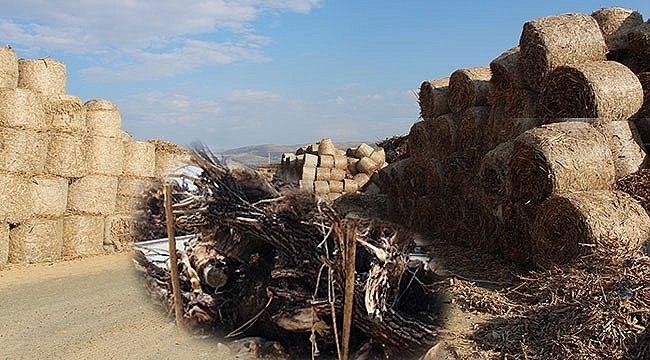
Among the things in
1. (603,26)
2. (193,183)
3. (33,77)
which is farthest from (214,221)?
(33,77)

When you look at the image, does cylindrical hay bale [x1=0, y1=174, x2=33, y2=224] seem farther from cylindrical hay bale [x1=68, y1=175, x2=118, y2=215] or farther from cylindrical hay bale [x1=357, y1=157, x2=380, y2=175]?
cylindrical hay bale [x1=357, y1=157, x2=380, y2=175]

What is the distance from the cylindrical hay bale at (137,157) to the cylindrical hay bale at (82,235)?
2.80 ft

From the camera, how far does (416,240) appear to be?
1.59 meters

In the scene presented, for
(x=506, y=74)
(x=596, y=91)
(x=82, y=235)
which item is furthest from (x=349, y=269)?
(x=82, y=235)

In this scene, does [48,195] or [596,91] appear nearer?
[596,91]

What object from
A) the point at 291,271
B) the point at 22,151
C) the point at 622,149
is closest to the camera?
the point at 291,271

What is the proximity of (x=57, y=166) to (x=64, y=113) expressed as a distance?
2.63 feet

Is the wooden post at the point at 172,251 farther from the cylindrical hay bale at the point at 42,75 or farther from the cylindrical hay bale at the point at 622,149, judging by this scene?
the cylindrical hay bale at the point at 42,75

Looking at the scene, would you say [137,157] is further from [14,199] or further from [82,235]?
[14,199]

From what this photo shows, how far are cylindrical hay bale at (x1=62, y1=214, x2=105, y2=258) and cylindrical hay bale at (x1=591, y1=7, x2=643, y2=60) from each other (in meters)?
7.19

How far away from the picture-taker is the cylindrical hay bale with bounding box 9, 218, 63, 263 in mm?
8039

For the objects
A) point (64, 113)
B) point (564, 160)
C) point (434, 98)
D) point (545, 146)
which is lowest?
point (564, 160)

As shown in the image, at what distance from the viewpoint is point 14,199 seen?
25.6 ft

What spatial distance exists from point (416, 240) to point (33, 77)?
8648 millimetres
